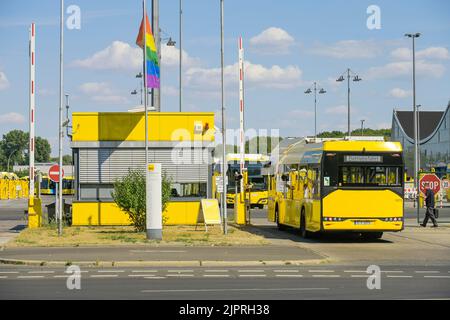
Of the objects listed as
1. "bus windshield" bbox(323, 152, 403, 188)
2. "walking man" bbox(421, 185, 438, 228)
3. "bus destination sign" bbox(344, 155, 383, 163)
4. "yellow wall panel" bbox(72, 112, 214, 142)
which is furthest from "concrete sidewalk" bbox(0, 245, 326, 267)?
"walking man" bbox(421, 185, 438, 228)

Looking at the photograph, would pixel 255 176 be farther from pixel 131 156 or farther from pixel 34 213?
pixel 34 213

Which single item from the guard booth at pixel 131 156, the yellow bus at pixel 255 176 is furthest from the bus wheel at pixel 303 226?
the yellow bus at pixel 255 176

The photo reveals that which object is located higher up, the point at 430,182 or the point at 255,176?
the point at 430,182

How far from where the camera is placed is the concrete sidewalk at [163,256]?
65.2 feet

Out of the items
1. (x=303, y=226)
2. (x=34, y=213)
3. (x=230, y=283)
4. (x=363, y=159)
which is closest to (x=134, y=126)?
(x=34, y=213)

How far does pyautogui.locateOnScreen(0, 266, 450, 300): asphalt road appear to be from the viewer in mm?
13844

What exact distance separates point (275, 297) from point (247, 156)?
44809mm

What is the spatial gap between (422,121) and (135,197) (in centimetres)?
10093

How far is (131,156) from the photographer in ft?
108

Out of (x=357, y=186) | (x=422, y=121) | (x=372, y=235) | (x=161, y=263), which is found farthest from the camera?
(x=422, y=121)

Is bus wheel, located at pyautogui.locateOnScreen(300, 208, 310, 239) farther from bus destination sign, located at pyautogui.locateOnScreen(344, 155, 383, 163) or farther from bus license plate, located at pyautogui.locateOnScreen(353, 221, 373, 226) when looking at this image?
bus destination sign, located at pyautogui.locateOnScreen(344, 155, 383, 163)

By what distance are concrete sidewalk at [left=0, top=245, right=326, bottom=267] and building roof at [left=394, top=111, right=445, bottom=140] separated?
329 feet

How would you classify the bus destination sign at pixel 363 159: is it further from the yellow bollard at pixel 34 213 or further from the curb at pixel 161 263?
the yellow bollard at pixel 34 213
